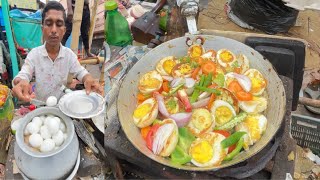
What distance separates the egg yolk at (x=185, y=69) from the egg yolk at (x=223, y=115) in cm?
47

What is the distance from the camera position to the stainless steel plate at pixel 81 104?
2829 millimetres

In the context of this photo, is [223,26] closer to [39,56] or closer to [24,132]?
[39,56]

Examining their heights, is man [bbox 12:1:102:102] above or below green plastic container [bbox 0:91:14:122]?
above

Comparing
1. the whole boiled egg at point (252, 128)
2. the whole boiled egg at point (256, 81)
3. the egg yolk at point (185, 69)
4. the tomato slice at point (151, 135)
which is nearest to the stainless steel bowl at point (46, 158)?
the tomato slice at point (151, 135)

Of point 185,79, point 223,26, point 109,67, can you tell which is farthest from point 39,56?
point 223,26

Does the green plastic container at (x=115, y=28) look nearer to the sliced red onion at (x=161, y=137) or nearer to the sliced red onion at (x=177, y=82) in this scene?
the sliced red onion at (x=177, y=82)

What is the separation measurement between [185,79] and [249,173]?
808 mm

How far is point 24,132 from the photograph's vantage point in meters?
2.61

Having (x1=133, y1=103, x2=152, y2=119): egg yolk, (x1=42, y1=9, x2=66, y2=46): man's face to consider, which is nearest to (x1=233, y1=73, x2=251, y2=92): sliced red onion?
(x1=133, y1=103, x2=152, y2=119): egg yolk

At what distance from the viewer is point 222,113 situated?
2.59 metres

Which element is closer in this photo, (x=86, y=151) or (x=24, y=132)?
(x=24, y=132)

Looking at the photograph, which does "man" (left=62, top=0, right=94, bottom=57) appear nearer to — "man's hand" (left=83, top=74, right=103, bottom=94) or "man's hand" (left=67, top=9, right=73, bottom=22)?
"man's hand" (left=67, top=9, right=73, bottom=22)

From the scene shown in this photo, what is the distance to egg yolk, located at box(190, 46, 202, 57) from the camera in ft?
10.1

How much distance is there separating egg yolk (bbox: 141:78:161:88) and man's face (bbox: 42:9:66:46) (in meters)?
0.91
